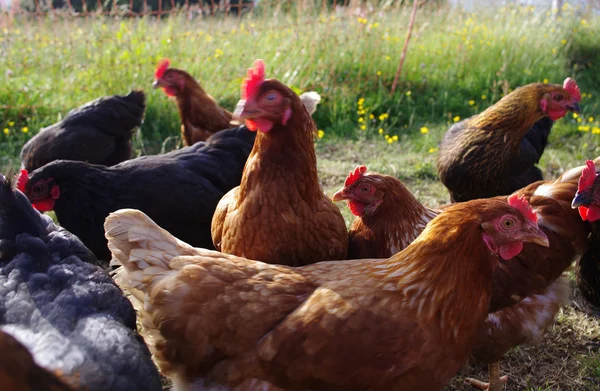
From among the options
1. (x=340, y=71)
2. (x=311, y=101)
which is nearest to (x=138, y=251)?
(x=311, y=101)

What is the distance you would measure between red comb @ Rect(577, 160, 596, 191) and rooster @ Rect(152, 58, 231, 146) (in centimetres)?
309

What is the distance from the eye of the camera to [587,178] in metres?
2.42

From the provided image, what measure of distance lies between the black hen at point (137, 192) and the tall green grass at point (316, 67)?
2.27m

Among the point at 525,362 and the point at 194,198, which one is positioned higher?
the point at 194,198

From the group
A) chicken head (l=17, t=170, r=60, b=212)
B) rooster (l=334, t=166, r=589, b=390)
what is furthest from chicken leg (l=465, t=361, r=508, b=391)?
chicken head (l=17, t=170, r=60, b=212)

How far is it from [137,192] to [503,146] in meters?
2.42

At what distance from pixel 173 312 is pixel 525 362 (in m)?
1.87

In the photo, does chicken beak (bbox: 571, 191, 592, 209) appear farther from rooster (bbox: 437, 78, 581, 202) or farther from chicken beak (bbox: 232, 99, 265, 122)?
chicken beak (bbox: 232, 99, 265, 122)

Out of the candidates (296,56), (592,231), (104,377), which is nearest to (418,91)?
(296,56)

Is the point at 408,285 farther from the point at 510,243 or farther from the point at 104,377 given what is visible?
the point at 104,377

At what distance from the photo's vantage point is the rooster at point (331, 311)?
175 cm

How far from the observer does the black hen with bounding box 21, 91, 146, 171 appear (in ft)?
13.0

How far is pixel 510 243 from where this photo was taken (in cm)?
183

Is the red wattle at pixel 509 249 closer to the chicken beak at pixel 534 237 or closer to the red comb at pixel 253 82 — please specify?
the chicken beak at pixel 534 237
